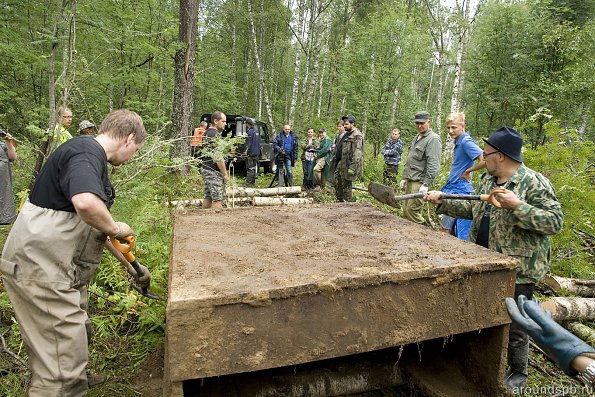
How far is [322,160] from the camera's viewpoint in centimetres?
992

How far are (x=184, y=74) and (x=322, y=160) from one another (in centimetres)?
401

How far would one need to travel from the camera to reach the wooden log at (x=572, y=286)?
4.07 meters

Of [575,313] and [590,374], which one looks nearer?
[590,374]

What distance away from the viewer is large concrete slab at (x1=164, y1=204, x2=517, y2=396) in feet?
5.20

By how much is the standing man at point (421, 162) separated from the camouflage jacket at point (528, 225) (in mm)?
2575

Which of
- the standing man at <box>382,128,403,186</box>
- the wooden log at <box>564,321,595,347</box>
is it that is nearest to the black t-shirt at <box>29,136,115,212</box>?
the wooden log at <box>564,321,595,347</box>

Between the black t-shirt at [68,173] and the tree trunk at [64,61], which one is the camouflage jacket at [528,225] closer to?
the black t-shirt at [68,173]

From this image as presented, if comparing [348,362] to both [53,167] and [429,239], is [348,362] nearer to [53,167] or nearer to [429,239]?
[429,239]

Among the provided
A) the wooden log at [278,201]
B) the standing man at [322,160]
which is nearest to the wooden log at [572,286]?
the wooden log at [278,201]

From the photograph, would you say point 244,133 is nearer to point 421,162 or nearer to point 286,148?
point 286,148

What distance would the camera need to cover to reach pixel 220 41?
80.4 ft

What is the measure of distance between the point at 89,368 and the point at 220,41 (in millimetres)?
24645

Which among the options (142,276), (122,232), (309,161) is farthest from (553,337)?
(309,161)

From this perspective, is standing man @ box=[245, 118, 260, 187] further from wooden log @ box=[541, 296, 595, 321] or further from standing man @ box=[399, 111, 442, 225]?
wooden log @ box=[541, 296, 595, 321]
